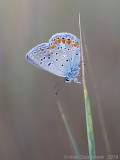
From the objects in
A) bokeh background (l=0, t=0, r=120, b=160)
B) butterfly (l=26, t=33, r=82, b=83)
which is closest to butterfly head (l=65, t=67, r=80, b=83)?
butterfly (l=26, t=33, r=82, b=83)

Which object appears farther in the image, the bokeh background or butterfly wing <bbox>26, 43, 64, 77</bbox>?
the bokeh background

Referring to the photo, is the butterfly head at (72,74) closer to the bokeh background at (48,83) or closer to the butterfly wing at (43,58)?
the butterfly wing at (43,58)

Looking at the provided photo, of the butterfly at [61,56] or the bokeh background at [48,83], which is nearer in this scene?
the butterfly at [61,56]

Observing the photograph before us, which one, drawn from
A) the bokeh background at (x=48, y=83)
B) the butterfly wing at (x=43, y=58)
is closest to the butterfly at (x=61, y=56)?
the butterfly wing at (x=43, y=58)

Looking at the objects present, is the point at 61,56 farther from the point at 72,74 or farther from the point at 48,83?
the point at 48,83

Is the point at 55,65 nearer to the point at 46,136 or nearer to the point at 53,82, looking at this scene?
the point at 53,82

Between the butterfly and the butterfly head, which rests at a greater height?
the butterfly

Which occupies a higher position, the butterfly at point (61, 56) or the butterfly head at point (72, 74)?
the butterfly at point (61, 56)

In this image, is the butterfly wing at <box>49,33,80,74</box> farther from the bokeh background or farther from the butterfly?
the bokeh background
